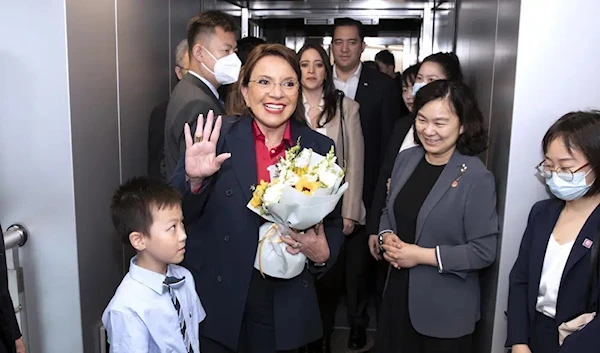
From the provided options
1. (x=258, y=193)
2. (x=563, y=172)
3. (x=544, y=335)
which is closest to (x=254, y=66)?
(x=258, y=193)

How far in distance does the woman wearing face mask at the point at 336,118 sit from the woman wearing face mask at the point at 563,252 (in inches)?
48.7

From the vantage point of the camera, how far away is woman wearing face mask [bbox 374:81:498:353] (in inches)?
83.3

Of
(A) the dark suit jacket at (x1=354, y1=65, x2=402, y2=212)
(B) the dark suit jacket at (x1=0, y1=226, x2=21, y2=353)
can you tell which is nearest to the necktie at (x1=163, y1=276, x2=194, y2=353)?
(B) the dark suit jacket at (x1=0, y1=226, x2=21, y2=353)

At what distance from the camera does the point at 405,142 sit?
8.68 feet

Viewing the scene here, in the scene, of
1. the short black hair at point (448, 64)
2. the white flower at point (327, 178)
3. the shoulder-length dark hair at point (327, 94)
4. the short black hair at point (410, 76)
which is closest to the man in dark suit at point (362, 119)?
the short black hair at point (410, 76)

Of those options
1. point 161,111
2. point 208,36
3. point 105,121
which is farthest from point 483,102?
point 105,121

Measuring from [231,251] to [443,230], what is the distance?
32.9 inches

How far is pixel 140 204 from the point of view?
5.70 feet

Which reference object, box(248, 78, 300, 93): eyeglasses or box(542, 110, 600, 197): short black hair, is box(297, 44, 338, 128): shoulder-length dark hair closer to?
box(248, 78, 300, 93): eyeglasses

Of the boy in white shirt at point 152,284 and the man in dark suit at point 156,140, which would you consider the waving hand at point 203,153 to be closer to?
the boy in white shirt at point 152,284

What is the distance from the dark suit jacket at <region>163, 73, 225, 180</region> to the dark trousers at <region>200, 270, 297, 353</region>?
77cm

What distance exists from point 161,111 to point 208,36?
0.46 meters

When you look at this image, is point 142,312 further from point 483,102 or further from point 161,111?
point 483,102

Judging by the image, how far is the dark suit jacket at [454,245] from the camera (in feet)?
6.92
